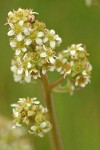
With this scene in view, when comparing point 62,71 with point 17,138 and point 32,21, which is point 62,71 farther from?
point 17,138

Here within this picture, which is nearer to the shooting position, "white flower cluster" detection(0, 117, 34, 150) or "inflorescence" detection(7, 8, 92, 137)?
"inflorescence" detection(7, 8, 92, 137)

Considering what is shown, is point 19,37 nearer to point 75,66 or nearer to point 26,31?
point 26,31

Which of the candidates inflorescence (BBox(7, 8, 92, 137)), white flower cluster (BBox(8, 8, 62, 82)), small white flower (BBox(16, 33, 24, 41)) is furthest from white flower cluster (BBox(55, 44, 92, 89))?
small white flower (BBox(16, 33, 24, 41))

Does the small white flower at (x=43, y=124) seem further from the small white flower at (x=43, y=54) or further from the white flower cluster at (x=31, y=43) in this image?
the small white flower at (x=43, y=54)

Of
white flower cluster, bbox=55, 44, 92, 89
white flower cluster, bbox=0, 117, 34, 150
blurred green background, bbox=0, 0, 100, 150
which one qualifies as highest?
blurred green background, bbox=0, 0, 100, 150

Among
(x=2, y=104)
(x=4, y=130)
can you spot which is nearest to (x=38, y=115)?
(x=4, y=130)

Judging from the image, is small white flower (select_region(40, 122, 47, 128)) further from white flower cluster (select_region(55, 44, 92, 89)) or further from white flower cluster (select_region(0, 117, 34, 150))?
white flower cluster (select_region(0, 117, 34, 150))
